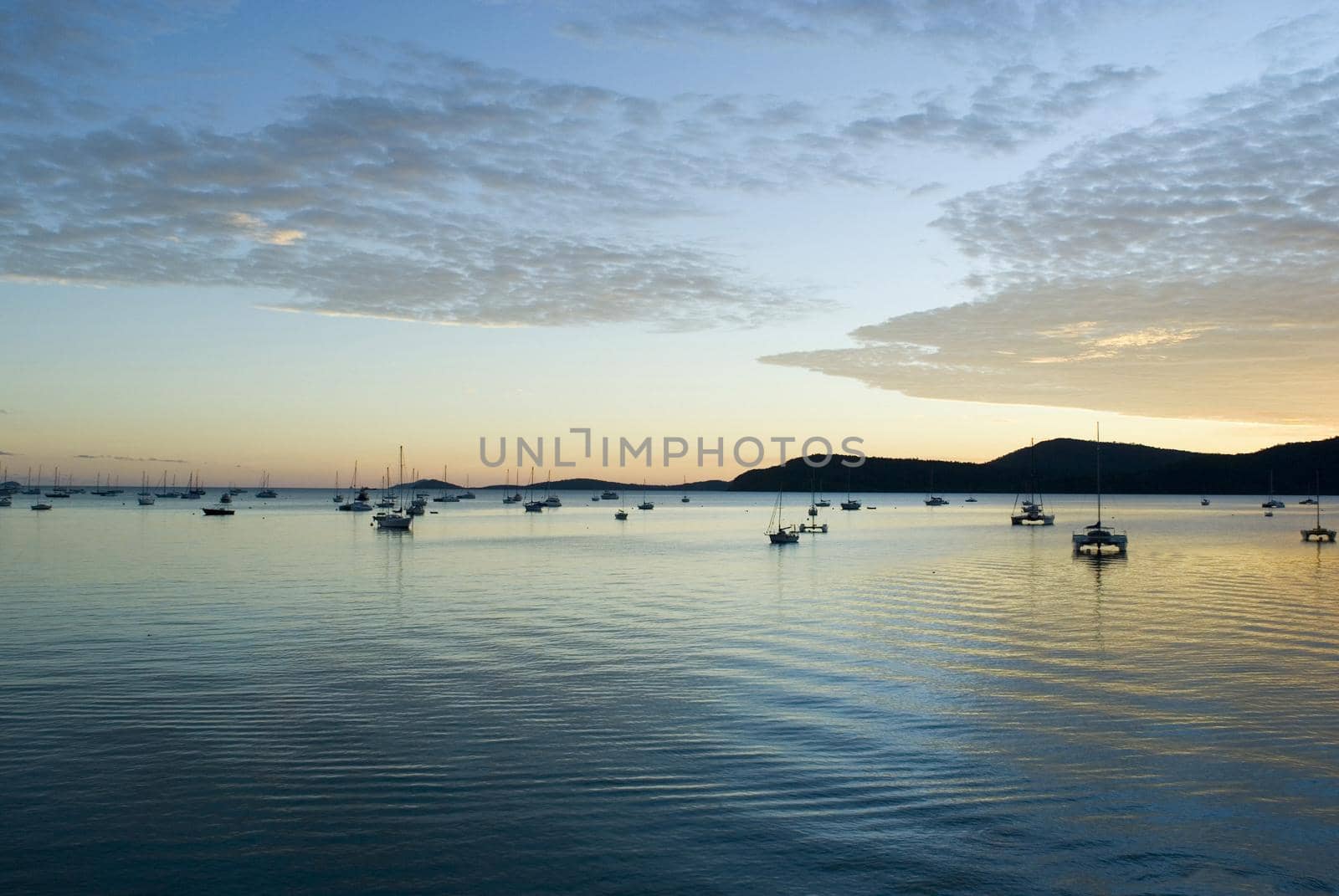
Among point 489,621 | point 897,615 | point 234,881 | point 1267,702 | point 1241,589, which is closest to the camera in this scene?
point 234,881

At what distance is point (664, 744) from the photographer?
17750 millimetres

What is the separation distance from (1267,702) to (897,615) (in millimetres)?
16773

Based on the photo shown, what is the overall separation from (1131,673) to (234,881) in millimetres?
22802

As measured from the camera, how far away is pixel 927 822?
44.7 feet

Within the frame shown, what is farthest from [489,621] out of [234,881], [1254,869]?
[1254,869]

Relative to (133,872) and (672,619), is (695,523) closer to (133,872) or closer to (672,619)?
(672,619)

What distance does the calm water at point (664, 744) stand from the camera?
478 inches

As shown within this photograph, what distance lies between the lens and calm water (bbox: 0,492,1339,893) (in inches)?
478

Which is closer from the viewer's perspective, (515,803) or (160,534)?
(515,803)

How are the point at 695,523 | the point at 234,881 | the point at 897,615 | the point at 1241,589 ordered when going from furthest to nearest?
the point at 695,523 → the point at 1241,589 → the point at 897,615 → the point at 234,881

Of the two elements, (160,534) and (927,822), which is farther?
(160,534)

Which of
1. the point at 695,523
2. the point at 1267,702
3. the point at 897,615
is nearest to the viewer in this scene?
the point at 1267,702

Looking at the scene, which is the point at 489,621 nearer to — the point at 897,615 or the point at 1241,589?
the point at 897,615

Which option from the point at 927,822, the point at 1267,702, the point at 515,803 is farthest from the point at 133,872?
the point at 1267,702
